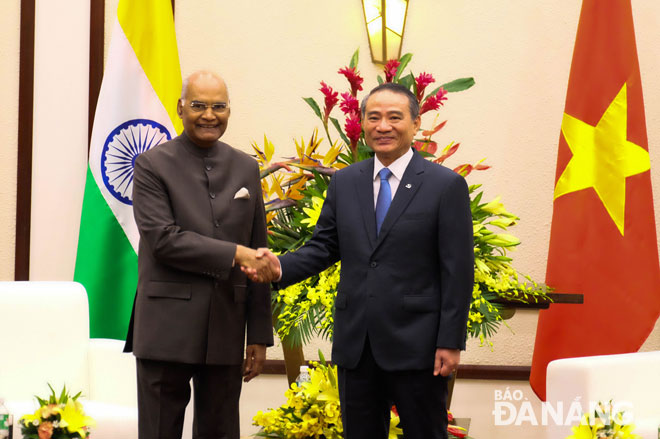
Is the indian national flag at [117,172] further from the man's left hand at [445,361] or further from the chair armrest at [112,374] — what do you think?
the man's left hand at [445,361]

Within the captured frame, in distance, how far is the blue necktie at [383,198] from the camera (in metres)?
2.23

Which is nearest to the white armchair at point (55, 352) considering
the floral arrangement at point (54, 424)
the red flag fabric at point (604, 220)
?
the floral arrangement at point (54, 424)

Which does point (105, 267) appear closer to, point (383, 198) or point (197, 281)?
point (197, 281)

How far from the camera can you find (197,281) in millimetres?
2211

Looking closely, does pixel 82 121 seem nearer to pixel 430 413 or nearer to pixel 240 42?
pixel 240 42

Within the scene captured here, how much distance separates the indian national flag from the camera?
3.85 meters

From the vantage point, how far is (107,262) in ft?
12.6

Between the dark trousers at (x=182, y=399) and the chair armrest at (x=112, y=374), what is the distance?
1.08 metres

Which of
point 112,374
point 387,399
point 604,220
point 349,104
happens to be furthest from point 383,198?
point 604,220

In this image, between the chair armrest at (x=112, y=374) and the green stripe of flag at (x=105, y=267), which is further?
the green stripe of flag at (x=105, y=267)

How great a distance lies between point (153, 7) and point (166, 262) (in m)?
2.15

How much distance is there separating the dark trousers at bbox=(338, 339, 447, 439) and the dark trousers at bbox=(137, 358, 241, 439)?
0.32 meters

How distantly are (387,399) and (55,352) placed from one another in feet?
5.78

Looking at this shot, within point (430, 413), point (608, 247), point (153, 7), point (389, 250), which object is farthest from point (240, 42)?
point (430, 413)
